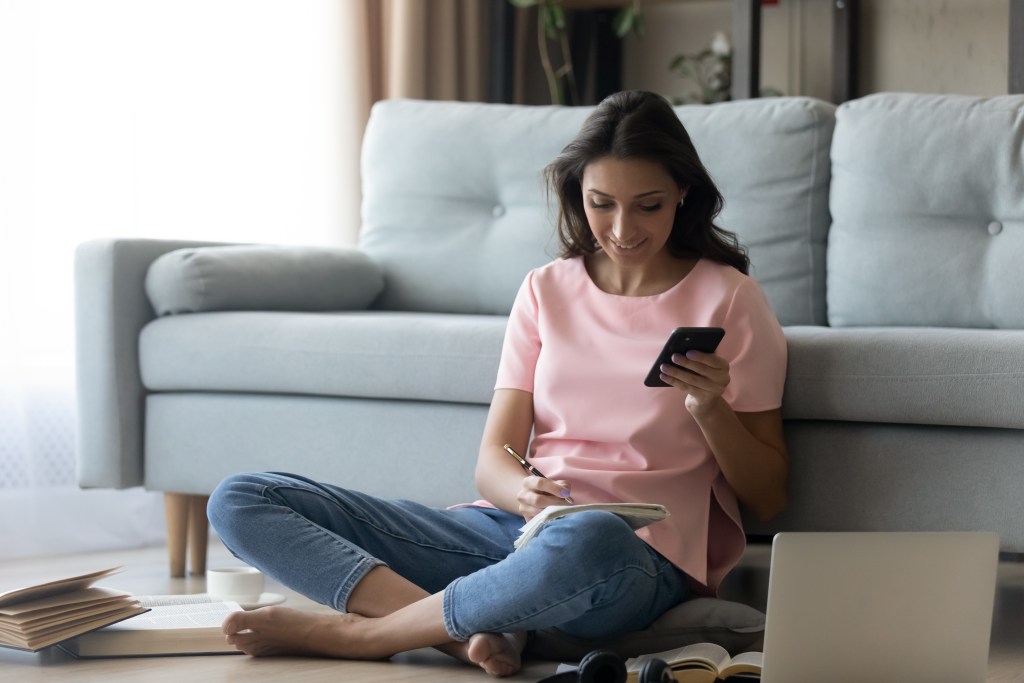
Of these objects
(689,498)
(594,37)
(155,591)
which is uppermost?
(594,37)

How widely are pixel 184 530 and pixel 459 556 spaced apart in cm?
99

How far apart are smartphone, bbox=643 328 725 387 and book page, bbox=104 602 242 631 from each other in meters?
0.64

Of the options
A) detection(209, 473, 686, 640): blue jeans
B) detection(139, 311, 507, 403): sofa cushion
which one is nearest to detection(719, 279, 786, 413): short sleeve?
detection(209, 473, 686, 640): blue jeans

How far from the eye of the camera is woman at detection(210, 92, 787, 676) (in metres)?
1.67

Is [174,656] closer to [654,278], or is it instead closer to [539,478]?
[539,478]

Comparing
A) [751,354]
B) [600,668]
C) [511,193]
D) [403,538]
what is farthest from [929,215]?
[600,668]

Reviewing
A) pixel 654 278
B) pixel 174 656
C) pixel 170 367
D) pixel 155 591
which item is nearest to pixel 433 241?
pixel 170 367

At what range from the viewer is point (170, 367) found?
2518 millimetres

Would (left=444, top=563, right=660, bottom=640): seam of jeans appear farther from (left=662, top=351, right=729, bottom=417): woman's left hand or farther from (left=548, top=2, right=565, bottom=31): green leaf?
(left=548, top=2, right=565, bottom=31): green leaf

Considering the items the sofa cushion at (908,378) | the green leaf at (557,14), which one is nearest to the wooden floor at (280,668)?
the sofa cushion at (908,378)

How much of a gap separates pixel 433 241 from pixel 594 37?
1.53 metres

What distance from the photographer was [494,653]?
A: 5.33 ft

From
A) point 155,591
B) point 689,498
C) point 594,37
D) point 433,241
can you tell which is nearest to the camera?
point 689,498

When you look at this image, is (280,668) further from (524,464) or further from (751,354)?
(751,354)
